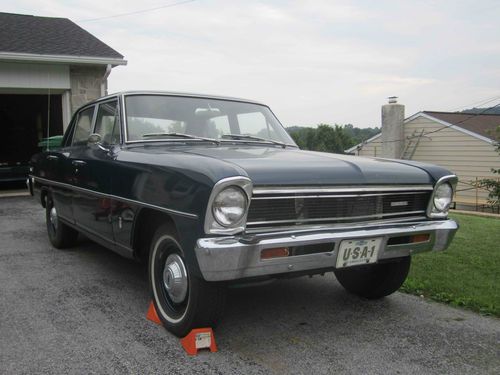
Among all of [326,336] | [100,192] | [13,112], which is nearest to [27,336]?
[100,192]

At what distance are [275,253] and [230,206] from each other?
0.36 meters

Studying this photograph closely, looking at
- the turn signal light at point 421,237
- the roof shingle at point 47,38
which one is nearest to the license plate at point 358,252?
the turn signal light at point 421,237

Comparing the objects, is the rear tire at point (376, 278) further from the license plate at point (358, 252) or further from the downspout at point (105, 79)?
the downspout at point (105, 79)

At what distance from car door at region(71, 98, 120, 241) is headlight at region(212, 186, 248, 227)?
1443 mm

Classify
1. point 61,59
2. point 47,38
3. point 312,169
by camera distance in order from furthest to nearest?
point 47,38 < point 61,59 < point 312,169

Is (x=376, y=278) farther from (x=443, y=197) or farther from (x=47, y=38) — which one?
(x=47, y=38)

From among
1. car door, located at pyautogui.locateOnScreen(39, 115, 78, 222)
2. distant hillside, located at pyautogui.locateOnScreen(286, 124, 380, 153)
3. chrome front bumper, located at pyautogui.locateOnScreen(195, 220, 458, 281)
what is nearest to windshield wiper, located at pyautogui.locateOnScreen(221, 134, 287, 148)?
chrome front bumper, located at pyautogui.locateOnScreen(195, 220, 458, 281)

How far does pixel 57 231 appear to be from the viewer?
562 cm

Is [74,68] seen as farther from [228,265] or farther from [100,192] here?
[228,265]

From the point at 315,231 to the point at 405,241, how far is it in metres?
0.75

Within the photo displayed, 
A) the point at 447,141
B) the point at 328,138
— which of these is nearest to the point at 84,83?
the point at 447,141

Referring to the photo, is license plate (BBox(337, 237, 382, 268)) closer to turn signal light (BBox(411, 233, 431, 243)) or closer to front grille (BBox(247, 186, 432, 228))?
front grille (BBox(247, 186, 432, 228))

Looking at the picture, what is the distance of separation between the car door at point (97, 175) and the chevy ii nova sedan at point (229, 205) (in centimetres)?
2

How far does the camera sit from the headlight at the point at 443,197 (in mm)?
3449
